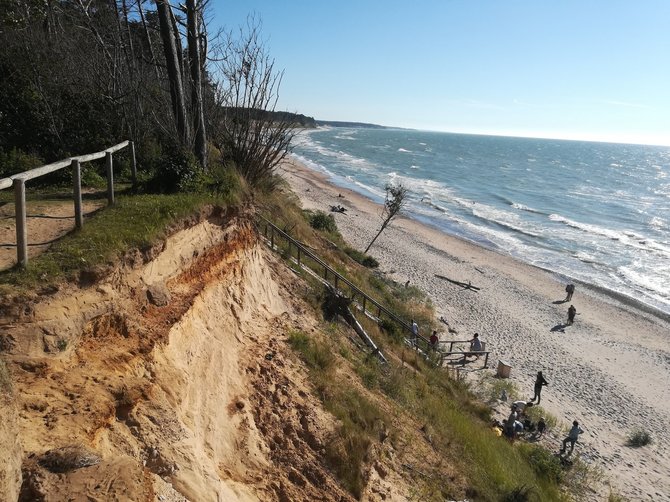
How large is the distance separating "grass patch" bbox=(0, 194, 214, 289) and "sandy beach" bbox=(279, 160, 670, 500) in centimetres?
1268

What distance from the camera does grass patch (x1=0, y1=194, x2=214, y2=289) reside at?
205 inches

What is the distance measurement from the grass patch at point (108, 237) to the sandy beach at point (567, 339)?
12.7 m

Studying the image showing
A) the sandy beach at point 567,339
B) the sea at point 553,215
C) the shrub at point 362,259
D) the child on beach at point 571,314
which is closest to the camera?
the sandy beach at point 567,339

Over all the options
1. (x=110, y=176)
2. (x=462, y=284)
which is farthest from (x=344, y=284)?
(x=462, y=284)

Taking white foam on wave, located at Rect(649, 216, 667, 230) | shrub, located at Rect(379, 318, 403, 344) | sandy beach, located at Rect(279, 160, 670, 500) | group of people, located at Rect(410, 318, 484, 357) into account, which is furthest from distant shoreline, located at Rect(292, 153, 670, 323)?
white foam on wave, located at Rect(649, 216, 667, 230)

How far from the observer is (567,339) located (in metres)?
23.5

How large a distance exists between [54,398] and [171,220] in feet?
11.8

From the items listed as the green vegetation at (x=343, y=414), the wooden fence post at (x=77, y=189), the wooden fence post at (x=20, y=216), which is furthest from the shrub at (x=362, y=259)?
the wooden fence post at (x=20, y=216)

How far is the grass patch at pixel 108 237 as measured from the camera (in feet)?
17.1

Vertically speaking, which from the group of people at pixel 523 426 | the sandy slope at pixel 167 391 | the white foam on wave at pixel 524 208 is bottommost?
the group of people at pixel 523 426

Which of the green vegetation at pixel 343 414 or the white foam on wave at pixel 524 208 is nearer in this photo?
the green vegetation at pixel 343 414

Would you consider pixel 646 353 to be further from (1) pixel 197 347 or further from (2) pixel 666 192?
(2) pixel 666 192

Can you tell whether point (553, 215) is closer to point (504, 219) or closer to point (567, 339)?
point (504, 219)

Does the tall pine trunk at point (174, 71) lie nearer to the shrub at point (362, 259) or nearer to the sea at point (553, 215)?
the sea at point (553, 215)
